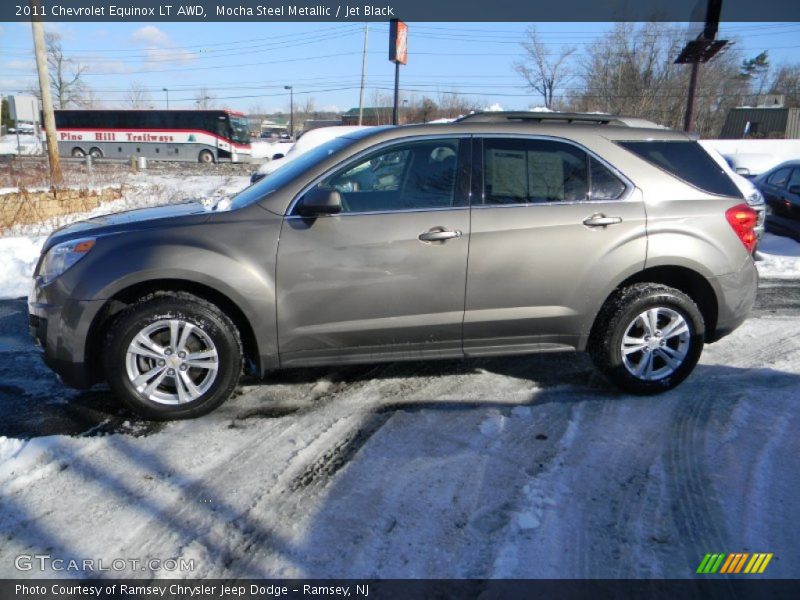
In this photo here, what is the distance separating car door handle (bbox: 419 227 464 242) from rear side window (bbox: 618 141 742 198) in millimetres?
1373

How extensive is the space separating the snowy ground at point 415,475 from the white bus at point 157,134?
37190 millimetres

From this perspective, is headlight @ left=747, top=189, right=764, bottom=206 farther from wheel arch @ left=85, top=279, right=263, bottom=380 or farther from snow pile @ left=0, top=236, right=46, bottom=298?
snow pile @ left=0, top=236, right=46, bottom=298

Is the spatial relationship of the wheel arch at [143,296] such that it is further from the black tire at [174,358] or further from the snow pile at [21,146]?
the snow pile at [21,146]

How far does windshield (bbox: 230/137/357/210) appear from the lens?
3.80 m

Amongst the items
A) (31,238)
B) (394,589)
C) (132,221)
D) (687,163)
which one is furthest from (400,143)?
(31,238)

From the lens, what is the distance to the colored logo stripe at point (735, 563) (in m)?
2.41

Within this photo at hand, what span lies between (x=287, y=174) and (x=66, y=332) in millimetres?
1635

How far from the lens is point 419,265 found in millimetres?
3660

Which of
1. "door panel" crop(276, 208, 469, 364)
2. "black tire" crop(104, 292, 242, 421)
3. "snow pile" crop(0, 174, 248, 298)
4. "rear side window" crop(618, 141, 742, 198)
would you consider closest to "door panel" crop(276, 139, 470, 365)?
"door panel" crop(276, 208, 469, 364)

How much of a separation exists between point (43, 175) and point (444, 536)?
22073mm

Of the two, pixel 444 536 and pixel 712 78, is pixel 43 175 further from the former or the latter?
pixel 712 78

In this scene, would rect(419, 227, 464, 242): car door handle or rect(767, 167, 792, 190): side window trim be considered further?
rect(767, 167, 792, 190): side window trim

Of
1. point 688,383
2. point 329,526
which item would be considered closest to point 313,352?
point 329,526

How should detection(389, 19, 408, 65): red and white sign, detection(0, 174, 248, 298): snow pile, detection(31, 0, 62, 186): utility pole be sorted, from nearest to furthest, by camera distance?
detection(0, 174, 248, 298): snow pile, detection(31, 0, 62, 186): utility pole, detection(389, 19, 408, 65): red and white sign
